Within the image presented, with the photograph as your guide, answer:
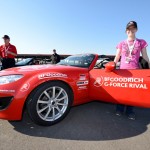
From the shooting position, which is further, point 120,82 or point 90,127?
point 120,82

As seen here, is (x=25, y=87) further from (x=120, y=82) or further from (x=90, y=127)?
(x=120, y=82)

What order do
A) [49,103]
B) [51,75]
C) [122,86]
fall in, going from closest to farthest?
[51,75] < [49,103] < [122,86]

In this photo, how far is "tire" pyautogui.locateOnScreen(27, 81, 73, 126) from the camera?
2.86 meters

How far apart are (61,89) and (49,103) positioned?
0.31 meters

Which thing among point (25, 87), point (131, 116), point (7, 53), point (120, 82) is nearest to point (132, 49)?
point (120, 82)

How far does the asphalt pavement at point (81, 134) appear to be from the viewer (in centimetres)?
249

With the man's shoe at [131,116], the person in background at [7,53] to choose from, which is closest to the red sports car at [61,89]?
the man's shoe at [131,116]

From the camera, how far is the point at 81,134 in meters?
2.83

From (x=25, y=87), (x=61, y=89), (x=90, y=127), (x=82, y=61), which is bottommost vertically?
(x=90, y=127)

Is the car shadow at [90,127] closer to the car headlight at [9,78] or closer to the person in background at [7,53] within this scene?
the car headlight at [9,78]

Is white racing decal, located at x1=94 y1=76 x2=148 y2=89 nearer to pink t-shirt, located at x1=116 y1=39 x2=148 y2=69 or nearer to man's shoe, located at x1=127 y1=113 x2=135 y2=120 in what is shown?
pink t-shirt, located at x1=116 y1=39 x2=148 y2=69

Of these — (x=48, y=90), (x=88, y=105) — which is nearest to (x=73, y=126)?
(x=48, y=90)

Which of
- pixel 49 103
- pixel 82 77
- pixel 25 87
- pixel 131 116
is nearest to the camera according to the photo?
pixel 25 87

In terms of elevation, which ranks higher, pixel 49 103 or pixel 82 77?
pixel 82 77
